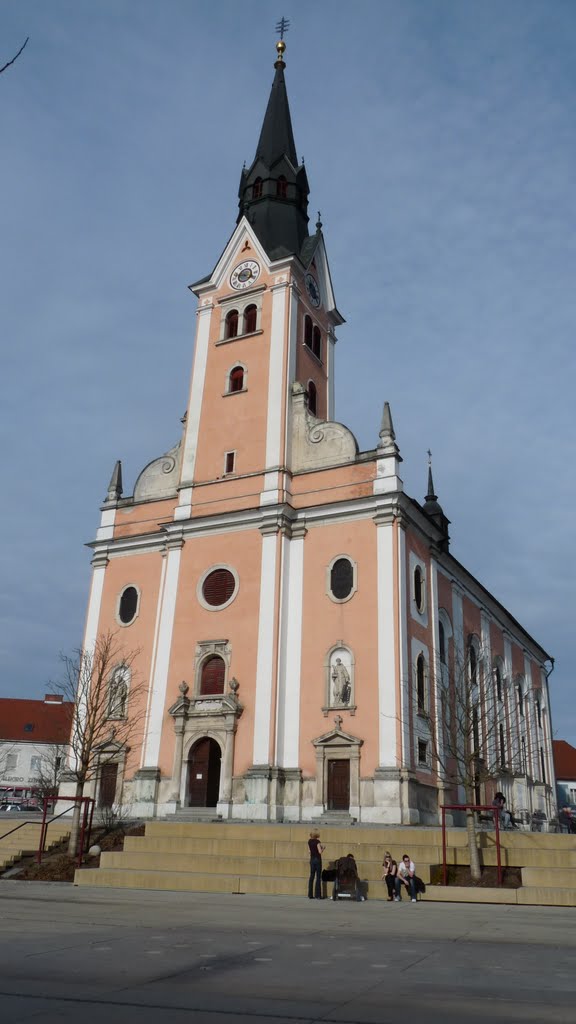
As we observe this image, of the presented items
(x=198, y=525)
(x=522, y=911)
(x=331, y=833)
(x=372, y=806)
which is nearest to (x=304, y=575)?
(x=198, y=525)

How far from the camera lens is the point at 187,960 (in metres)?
9.73

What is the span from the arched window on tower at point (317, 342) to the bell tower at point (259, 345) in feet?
0.21

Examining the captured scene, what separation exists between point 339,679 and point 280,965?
22994 millimetres

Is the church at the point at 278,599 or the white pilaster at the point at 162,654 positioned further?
the white pilaster at the point at 162,654

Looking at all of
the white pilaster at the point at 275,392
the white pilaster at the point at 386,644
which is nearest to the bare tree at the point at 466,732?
the white pilaster at the point at 386,644

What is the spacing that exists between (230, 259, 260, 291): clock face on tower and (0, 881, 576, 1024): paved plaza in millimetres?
32235

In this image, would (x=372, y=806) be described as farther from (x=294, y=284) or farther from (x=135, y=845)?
(x=294, y=284)

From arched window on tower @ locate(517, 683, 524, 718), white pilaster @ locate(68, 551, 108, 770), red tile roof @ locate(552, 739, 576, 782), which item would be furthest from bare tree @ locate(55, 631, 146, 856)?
red tile roof @ locate(552, 739, 576, 782)

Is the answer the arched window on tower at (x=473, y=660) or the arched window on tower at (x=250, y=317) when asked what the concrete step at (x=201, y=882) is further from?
the arched window on tower at (x=250, y=317)

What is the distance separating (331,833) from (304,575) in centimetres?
1221

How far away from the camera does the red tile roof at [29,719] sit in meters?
79.6

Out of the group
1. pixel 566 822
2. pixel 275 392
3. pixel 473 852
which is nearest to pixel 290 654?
pixel 275 392

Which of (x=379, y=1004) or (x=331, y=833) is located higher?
(x=331, y=833)

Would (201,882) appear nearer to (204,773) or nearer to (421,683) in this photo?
(204,773)
